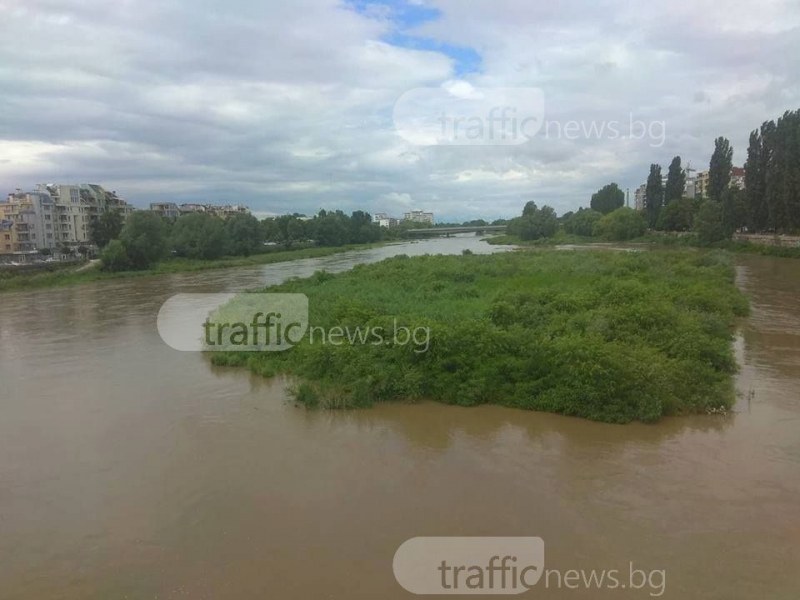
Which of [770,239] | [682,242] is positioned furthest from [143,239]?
[682,242]

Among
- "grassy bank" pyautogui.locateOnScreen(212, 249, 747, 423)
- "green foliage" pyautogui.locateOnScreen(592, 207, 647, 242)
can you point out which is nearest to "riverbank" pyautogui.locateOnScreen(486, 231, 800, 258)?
"green foliage" pyautogui.locateOnScreen(592, 207, 647, 242)

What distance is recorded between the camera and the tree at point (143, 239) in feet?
112

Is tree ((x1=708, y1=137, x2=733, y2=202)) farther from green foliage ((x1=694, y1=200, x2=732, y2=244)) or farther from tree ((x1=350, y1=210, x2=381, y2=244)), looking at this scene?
tree ((x1=350, y1=210, x2=381, y2=244))

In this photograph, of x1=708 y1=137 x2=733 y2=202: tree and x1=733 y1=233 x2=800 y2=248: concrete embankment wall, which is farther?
x1=708 y1=137 x2=733 y2=202: tree

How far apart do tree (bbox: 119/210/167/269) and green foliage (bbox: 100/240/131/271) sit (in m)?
0.39

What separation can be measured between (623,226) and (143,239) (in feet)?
143

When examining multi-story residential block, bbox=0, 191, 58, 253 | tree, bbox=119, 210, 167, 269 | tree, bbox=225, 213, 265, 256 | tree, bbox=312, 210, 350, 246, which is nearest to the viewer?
tree, bbox=119, 210, 167, 269

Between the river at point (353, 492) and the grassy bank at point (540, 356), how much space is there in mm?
323

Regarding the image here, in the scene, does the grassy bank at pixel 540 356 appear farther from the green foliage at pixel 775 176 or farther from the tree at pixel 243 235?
the tree at pixel 243 235

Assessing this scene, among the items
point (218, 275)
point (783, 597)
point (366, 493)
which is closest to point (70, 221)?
point (218, 275)

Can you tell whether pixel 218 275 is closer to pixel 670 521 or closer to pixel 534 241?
pixel 670 521

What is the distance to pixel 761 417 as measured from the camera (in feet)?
24.9

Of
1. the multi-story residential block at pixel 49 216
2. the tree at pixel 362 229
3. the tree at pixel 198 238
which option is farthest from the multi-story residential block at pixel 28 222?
the tree at pixel 362 229

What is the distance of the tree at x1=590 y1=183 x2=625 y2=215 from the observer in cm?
7656
